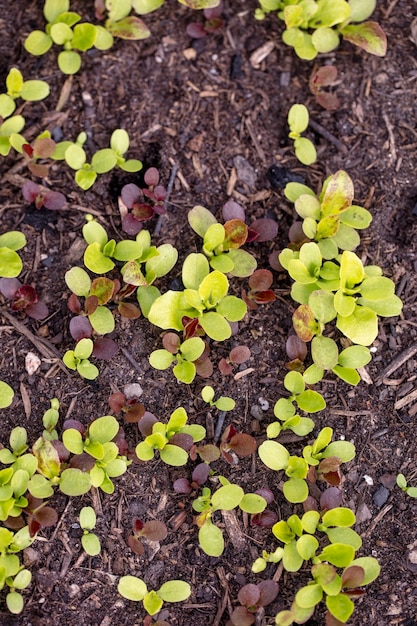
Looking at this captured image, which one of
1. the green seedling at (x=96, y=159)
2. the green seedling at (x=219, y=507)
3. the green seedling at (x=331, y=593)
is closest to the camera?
the green seedling at (x=331, y=593)

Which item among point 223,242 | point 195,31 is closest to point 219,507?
point 223,242

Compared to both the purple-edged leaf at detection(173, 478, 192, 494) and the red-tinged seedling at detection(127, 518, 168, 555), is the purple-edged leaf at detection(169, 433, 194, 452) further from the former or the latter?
the red-tinged seedling at detection(127, 518, 168, 555)

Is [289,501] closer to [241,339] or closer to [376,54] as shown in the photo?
[241,339]

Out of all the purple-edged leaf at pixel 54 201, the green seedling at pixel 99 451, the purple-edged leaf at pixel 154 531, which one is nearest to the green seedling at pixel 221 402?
A: the green seedling at pixel 99 451

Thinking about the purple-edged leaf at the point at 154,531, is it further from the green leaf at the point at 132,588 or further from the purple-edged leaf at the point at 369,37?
the purple-edged leaf at the point at 369,37

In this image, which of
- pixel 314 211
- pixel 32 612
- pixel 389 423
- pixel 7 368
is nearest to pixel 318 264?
pixel 314 211

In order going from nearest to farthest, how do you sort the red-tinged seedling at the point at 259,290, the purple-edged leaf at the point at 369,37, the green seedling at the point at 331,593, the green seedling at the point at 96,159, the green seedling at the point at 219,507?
the green seedling at the point at 331,593, the green seedling at the point at 219,507, the red-tinged seedling at the point at 259,290, the green seedling at the point at 96,159, the purple-edged leaf at the point at 369,37

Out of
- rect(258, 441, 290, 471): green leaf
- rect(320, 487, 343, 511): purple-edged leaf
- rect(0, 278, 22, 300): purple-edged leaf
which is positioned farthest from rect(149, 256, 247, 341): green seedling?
rect(320, 487, 343, 511): purple-edged leaf
